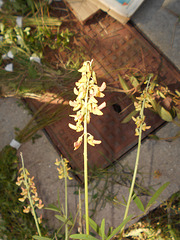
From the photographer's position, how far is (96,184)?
1.64m

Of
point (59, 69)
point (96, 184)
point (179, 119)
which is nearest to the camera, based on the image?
point (179, 119)

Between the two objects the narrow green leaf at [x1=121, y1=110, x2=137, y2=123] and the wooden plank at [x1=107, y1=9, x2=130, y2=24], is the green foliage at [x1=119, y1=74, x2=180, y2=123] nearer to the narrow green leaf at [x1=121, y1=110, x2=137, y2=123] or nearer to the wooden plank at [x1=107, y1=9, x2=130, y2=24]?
the narrow green leaf at [x1=121, y1=110, x2=137, y2=123]

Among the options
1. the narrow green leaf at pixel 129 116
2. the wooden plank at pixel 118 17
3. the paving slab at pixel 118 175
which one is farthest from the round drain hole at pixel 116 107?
the wooden plank at pixel 118 17

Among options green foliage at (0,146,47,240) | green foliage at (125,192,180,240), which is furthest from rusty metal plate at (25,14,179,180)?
green foliage at (125,192,180,240)

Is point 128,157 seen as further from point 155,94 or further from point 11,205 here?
point 11,205

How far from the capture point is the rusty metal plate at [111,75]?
161cm

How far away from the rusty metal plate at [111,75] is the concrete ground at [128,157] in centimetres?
9

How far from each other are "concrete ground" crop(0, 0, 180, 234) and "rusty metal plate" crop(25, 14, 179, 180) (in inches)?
3.4

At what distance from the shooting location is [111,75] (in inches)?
65.6

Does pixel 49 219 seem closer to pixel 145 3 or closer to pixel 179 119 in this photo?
pixel 179 119

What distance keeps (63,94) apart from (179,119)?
0.81 metres

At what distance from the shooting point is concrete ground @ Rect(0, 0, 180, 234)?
5.27 feet

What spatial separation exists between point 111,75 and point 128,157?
0.60 m

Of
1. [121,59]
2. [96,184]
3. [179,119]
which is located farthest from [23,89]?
[179,119]
